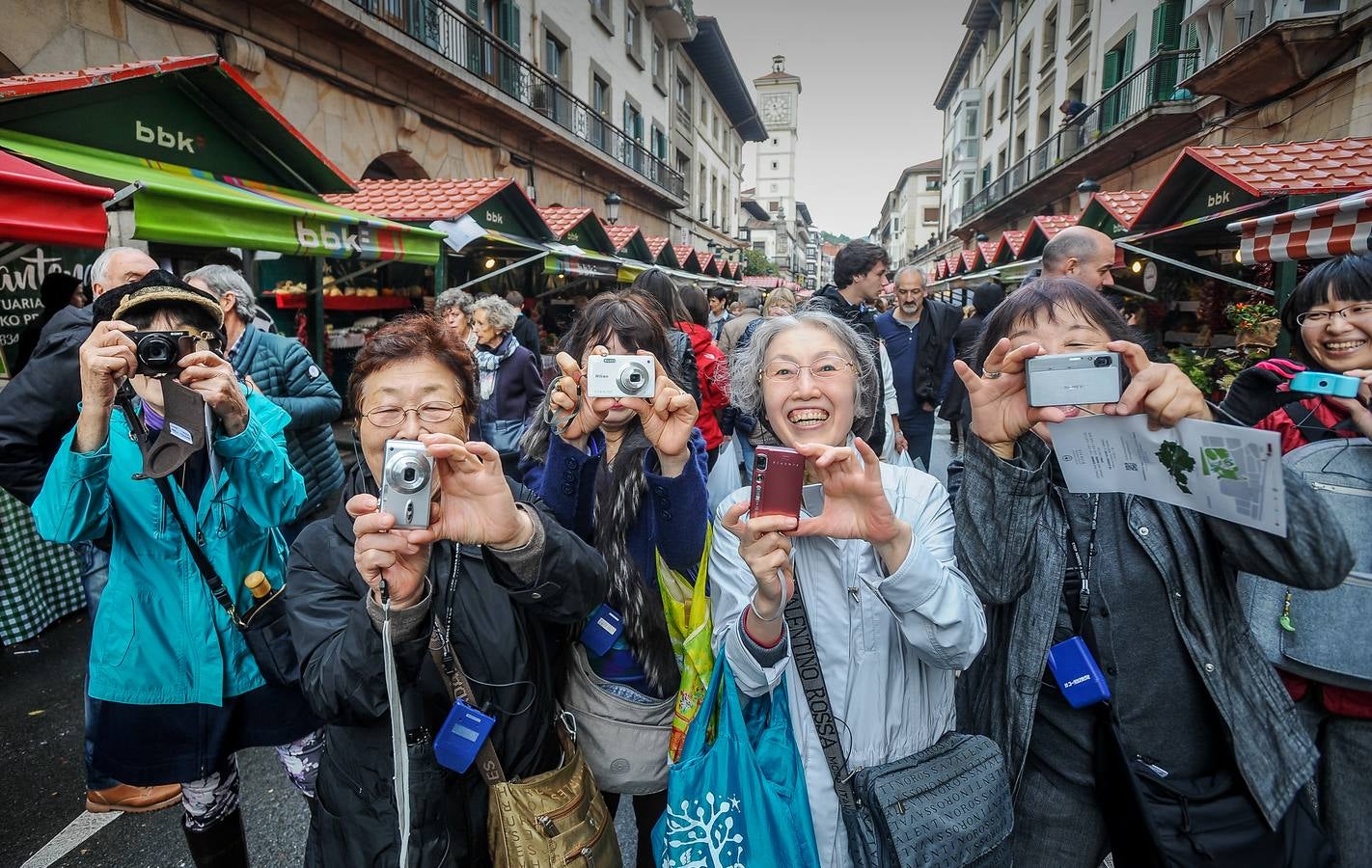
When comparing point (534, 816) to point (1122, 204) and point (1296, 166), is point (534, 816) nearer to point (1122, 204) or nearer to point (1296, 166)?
point (1296, 166)

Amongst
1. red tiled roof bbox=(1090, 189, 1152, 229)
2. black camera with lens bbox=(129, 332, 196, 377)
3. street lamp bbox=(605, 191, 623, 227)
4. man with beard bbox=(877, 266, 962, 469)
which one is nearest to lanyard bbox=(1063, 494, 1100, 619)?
black camera with lens bbox=(129, 332, 196, 377)

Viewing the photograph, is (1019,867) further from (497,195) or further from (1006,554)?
(497,195)

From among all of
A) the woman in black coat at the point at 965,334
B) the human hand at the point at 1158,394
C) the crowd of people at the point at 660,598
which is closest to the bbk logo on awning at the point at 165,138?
the crowd of people at the point at 660,598

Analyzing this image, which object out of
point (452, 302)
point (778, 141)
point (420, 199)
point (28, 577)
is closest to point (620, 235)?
point (420, 199)

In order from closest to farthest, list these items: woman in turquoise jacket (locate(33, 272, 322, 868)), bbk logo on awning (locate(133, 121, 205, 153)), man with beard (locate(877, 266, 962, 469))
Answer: woman in turquoise jacket (locate(33, 272, 322, 868)) → bbk logo on awning (locate(133, 121, 205, 153)) → man with beard (locate(877, 266, 962, 469))

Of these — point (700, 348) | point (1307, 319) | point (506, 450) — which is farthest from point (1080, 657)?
point (506, 450)

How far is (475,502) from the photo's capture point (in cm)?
146

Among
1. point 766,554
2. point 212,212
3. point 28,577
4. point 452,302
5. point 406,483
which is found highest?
point 212,212

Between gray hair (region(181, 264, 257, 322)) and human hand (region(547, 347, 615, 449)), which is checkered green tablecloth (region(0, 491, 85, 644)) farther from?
human hand (region(547, 347, 615, 449))

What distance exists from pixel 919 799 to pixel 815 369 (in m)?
1.01

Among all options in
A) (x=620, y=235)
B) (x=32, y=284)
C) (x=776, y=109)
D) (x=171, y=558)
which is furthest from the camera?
(x=776, y=109)

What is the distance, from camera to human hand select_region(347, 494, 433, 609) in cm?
127

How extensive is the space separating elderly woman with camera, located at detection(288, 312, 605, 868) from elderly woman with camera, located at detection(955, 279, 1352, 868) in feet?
3.24

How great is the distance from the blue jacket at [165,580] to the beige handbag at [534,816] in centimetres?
100
